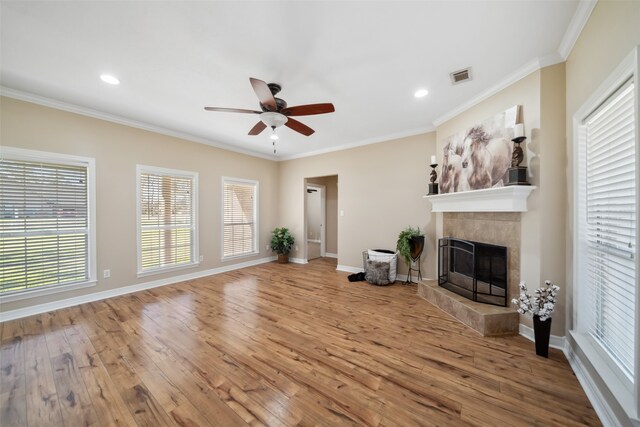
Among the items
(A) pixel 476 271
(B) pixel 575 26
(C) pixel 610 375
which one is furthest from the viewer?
(A) pixel 476 271

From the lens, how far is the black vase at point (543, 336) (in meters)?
2.08

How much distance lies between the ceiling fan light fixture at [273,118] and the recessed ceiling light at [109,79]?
168cm

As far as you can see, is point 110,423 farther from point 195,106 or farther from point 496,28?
point 496,28

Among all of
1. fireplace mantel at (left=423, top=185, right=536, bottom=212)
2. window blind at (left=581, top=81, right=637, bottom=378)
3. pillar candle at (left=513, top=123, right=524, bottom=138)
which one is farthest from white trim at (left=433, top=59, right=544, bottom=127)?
fireplace mantel at (left=423, top=185, right=536, bottom=212)

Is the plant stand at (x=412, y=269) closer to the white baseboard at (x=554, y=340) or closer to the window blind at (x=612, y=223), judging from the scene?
the white baseboard at (x=554, y=340)

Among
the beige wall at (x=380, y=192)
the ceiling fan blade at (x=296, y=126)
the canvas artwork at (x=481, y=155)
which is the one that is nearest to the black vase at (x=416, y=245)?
the beige wall at (x=380, y=192)

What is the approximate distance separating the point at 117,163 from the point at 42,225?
1216 millimetres

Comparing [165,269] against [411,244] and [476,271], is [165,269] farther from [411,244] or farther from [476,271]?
[476,271]

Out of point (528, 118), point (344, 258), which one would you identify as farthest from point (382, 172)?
point (528, 118)

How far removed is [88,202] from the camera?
3393mm

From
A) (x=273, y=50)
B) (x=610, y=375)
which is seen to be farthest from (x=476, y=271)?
(x=273, y=50)

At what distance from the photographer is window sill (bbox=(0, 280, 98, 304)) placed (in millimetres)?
2810

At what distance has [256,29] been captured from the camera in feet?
6.11

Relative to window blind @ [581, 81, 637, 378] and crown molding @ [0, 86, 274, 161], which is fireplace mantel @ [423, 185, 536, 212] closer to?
window blind @ [581, 81, 637, 378]
